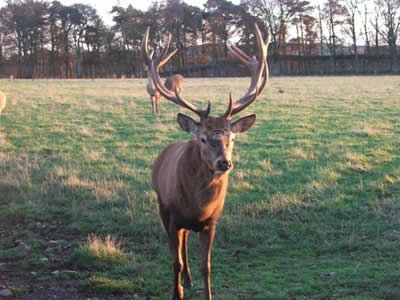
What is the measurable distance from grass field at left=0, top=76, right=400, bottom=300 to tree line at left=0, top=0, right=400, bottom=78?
4754 cm

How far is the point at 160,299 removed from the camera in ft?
16.4

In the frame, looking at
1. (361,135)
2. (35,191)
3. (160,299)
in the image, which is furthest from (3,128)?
(160,299)

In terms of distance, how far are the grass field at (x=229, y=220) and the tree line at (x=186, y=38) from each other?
156 ft

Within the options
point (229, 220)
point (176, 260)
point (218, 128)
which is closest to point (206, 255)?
point (176, 260)

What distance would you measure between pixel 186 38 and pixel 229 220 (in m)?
59.2

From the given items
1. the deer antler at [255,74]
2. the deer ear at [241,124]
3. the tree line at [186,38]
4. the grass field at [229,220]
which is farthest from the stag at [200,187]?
the tree line at [186,38]

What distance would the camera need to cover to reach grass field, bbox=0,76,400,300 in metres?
5.24

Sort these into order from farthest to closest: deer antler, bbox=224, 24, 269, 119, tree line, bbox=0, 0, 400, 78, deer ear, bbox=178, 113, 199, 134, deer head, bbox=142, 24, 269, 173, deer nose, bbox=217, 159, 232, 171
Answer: tree line, bbox=0, 0, 400, 78
deer antler, bbox=224, 24, 269, 119
deer ear, bbox=178, 113, 199, 134
deer head, bbox=142, 24, 269, 173
deer nose, bbox=217, 159, 232, 171

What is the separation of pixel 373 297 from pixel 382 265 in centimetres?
77

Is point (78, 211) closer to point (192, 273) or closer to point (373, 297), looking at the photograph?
point (192, 273)

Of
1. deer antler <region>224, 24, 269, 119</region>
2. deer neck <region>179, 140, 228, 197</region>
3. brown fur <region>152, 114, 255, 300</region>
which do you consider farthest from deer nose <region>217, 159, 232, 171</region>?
deer antler <region>224, 24, 269, 119</region>

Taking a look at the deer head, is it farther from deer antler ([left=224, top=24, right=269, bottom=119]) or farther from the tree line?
the tree line

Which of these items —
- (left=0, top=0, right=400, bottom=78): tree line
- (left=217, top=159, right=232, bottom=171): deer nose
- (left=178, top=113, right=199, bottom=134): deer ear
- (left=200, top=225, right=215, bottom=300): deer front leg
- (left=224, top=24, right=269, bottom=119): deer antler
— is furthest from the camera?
(left=0, top=0, right=400, bottom=78): tree line

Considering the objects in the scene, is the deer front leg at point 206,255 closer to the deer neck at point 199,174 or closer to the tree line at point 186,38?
the deer neck at point 199,174
